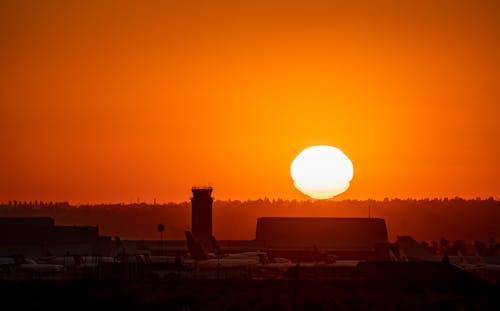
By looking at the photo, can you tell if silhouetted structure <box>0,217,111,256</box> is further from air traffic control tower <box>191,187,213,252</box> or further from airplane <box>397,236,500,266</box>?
airplane <box>397,236,500,266</box>

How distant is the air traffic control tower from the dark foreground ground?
4207 cm

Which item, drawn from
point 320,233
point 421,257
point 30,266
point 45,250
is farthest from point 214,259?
point 320,233

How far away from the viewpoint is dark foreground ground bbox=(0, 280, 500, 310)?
76562 millimetres

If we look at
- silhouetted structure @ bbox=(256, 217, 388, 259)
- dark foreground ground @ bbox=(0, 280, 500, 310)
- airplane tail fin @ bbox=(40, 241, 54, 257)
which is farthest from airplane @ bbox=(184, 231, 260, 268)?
silhouetted structure @ bbox=(256, 217, 388, 259)

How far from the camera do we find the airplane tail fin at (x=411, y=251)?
380 ft

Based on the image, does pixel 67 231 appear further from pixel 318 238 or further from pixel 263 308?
pixel 263 308

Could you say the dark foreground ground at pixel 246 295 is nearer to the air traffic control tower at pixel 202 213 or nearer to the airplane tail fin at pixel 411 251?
the airplane tail fin at pixel 411 251

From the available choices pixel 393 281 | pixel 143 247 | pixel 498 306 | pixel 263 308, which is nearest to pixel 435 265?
pixel 393 281

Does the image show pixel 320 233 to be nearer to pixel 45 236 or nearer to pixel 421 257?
pixel 421 257

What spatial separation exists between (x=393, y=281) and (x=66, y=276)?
28563 mm

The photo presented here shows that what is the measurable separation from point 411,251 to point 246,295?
3948 centimetres

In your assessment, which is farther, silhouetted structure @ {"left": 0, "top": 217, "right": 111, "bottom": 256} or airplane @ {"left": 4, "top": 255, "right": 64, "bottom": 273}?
silhouetted structure @ {"left": 0, "top": 217, "right": 111, "bottom": 256}

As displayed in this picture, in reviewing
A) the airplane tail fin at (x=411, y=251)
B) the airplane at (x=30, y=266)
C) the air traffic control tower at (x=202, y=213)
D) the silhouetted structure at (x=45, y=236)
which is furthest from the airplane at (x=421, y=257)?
the silhouetted structure at (x=45, y=236)

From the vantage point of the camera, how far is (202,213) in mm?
133750
